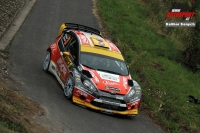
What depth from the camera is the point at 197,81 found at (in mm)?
19438

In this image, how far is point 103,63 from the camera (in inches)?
548

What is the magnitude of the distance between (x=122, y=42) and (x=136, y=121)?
29.3ft

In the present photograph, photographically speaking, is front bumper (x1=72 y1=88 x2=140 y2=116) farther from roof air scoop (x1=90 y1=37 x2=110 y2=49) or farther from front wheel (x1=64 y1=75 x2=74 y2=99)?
roof air scoop (x1=90 y1=37 x2=110 y2=49)

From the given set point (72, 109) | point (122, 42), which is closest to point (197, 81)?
point (122, 42)

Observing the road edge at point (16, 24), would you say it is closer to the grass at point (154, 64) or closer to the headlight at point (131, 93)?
the grass at point (154, 64)

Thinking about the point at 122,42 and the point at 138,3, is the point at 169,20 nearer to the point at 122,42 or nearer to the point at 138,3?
the point at 138,3

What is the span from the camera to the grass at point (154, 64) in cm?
1454

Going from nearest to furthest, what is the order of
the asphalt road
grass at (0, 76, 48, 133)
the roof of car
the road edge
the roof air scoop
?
grass at (0, 76, 48, 133) → the asphalt road → the roof of car → the roof air scoop → the road edge

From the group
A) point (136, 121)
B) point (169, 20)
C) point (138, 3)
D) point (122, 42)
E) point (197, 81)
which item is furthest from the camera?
point (138, 3)

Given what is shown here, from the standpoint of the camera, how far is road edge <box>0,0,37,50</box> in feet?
60.2

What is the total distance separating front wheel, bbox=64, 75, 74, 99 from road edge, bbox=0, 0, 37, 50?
5.09 m
